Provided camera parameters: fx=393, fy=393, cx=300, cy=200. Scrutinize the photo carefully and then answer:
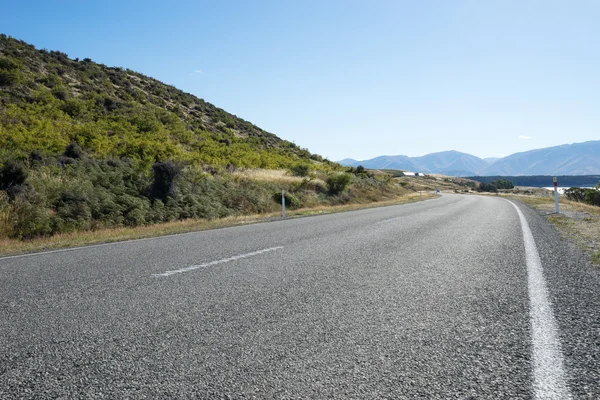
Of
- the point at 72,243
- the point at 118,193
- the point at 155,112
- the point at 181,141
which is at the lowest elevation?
the point at 72,243

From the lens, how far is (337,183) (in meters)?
31.5

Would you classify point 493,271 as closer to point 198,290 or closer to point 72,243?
point 198,290

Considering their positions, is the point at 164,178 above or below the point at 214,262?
above

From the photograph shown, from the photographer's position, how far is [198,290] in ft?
14.1

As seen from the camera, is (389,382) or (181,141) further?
(181,141)

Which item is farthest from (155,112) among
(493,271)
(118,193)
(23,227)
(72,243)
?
(493,271)

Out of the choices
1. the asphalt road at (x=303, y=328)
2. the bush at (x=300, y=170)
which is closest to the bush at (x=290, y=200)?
the bush at (x=300, y=170)

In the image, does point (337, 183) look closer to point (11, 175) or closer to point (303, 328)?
point (11, 175)

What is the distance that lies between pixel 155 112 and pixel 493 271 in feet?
119

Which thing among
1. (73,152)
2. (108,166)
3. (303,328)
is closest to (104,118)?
(73,152)

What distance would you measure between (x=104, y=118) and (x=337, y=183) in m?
18.2

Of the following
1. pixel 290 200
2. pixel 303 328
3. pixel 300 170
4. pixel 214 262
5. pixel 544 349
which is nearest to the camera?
pixel 544 349

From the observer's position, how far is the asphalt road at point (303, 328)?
2256mm

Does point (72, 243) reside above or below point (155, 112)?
below
